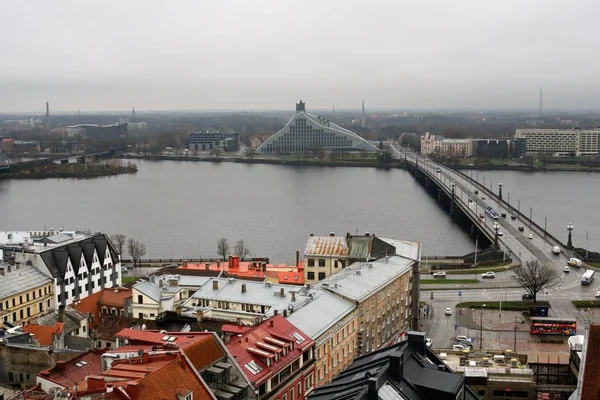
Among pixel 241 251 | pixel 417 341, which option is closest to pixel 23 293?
pixel 241 251

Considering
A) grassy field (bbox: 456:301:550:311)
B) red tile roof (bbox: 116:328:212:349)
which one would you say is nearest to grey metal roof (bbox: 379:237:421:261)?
grassy field (bbox: 456:301:550:311)

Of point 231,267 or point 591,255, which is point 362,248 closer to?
point 231,267

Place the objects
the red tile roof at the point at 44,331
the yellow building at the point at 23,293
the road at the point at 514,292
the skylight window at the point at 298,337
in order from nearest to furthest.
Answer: the skylight window at the point at 298,337, the red tile roof at the point at 44,331, the yellow building at the point at 23,293, the road at the point at 514,292

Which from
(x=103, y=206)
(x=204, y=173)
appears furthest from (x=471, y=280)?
(x=204, y=173)

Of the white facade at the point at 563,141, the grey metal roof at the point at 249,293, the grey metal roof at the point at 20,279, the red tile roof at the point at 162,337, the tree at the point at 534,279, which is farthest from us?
the white facade at the point at 563,141

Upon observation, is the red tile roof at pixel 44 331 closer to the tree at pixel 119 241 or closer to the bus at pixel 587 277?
the tree at pixel 119 241

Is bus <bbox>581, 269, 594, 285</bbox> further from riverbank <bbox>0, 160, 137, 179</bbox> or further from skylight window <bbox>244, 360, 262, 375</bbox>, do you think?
riverbank <bbox>0, 160, 137, 179</bbox>

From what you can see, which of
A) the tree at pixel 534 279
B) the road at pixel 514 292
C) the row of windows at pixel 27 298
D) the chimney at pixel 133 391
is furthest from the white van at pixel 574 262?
the chimney at pixel 133 391

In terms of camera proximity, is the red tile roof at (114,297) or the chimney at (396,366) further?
the red tile roof at (114,297)
